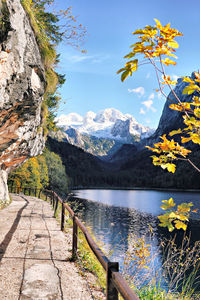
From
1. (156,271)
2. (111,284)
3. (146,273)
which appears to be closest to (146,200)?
(146,273)

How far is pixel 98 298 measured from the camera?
4207 millimetres

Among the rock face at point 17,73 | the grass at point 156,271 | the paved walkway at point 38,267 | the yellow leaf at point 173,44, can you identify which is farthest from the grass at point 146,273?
the rock face at point 17,73

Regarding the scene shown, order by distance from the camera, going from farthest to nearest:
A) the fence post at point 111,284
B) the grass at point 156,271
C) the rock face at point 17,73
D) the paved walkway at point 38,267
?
the rock face at point 17,73 → the grass at point 156,271 → the paved walkway at point 38,267 → the fence post at point 111,284

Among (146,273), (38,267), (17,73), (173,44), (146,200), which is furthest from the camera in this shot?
(146,200)

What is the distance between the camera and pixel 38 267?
536 cm

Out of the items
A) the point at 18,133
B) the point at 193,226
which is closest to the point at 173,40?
the point at 18,133

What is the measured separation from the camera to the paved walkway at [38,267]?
424cm

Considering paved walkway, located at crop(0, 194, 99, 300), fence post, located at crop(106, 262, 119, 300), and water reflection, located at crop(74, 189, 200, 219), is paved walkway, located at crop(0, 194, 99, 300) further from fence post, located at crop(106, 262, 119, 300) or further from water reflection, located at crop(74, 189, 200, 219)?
water reflection, located at crop(74, 189, 200, 219)

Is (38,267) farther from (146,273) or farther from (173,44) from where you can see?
(173,44)

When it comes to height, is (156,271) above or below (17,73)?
below

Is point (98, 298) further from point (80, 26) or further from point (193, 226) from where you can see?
point (193, 226)

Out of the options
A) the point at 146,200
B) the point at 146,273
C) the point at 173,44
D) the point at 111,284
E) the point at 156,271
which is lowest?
the point at 146,200

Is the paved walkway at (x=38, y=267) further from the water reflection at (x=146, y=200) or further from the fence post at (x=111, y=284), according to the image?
the water reflection at (x=146, y=200)

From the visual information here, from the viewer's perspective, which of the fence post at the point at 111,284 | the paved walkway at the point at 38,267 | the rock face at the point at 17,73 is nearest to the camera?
the fence post at the point at 111,284
